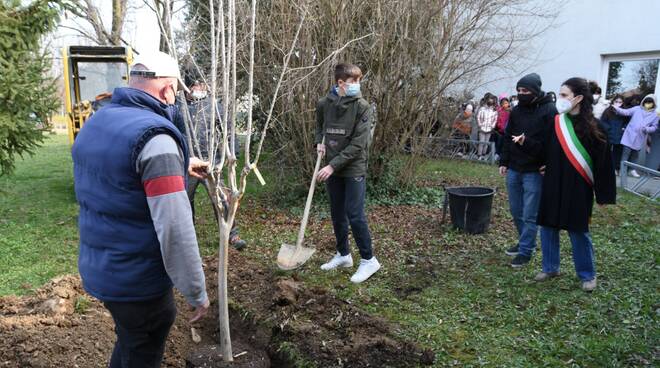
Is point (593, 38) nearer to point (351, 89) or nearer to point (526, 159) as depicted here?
point (526, 159)

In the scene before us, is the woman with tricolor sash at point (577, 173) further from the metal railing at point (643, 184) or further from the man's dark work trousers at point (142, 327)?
the metal railing at point (643, 184)

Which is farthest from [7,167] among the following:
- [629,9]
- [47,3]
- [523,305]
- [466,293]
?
[629,9]

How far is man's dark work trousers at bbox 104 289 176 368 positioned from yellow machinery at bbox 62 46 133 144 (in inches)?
288

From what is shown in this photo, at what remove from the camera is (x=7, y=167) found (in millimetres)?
6973

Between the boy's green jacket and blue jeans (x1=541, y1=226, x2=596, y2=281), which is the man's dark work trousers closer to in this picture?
the boy's green jacket

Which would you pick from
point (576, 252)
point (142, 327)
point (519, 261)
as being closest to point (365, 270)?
point (519, 261)

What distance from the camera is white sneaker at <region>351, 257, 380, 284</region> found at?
→ 4.70m

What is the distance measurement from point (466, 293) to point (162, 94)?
10.7ft

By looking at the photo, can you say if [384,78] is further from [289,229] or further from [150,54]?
[150,54]

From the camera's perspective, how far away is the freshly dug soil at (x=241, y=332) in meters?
3.23

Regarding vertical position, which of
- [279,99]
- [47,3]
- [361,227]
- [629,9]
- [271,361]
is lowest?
[271,361]

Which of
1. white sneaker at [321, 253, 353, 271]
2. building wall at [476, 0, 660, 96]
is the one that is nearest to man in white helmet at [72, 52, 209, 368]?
white sneaker at [321, 253, 353, 271]

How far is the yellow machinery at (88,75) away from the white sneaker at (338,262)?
590 cm

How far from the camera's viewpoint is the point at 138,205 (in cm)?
213
